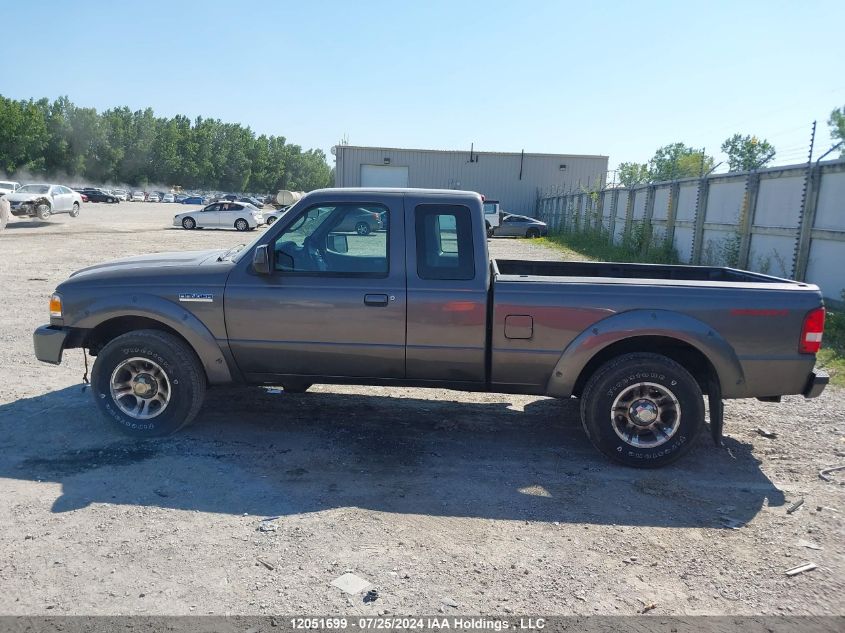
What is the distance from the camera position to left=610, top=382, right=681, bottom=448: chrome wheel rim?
4.79m

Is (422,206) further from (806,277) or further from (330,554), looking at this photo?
(806,277)

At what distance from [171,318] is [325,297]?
1.22 meters

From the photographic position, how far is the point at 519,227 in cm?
3600

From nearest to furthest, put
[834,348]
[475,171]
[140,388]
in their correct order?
[140,388]
[834,348]
[475,171]

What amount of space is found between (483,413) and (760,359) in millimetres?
2397

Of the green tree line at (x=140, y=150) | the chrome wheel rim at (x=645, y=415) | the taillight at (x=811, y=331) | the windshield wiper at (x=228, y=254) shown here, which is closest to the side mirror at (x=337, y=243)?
the windshield wiper at (x=228, y=254)

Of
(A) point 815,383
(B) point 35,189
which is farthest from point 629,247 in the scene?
(B) point 35,189

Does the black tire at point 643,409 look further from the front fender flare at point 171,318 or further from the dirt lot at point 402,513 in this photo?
the front fender flare at point 171,318

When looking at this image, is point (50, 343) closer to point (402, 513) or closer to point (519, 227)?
point (402, 513)

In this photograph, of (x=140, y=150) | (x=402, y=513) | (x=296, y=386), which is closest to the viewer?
(x=402, y=513)

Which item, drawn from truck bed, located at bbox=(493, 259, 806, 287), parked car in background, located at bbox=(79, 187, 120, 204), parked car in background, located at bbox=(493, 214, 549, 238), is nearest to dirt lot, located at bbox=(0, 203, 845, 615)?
truck bed, located at bbox=(493, 259, 806, 287)

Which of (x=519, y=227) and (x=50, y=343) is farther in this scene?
(x=519, y=227)

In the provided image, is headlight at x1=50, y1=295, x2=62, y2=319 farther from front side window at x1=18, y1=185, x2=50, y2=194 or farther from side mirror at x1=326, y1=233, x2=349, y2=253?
front side window at x1=18, y1=185, x2=50, y2=194

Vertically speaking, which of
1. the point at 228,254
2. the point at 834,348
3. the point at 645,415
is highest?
the point at 228,254
